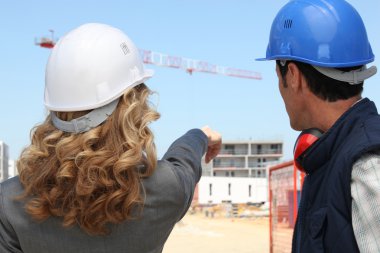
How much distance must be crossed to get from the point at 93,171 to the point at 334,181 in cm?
83

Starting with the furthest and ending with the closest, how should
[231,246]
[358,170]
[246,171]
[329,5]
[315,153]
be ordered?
[246,171], [231,246], [329,5], [315,153], [358,170]

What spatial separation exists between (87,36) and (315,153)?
990 mm

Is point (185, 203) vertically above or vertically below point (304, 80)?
below

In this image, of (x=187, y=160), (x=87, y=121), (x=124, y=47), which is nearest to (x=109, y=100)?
(x=87, y=121)

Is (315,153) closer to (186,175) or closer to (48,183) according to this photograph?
(186,175)

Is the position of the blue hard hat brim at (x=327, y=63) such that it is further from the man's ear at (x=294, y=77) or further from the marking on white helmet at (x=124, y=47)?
the marking on white helmet at (x=124, y=47)

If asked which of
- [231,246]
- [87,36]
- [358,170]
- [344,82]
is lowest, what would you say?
[231,246]

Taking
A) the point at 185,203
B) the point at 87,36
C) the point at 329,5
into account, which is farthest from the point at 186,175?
the point at 329,5

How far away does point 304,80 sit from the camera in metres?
2.21

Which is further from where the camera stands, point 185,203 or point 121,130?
point 185,203

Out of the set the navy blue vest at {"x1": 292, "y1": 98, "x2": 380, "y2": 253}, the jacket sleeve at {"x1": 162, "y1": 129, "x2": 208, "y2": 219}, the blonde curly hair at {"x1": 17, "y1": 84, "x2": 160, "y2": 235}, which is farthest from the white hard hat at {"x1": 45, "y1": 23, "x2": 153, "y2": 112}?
the navy blue vest at {"x1": 292, "y1": 98, "x2": 380, "y2": 253}

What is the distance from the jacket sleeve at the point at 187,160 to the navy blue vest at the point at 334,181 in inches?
17.2

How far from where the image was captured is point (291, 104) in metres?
2.27

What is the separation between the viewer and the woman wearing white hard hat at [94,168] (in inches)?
82.9
